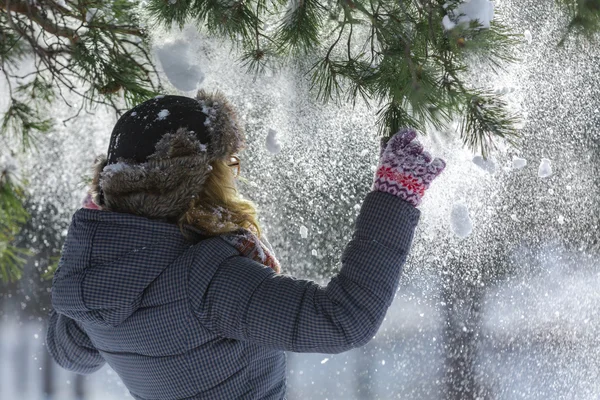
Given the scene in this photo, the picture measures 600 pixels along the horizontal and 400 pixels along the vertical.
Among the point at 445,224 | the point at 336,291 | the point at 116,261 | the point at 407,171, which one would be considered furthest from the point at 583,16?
the point at 445,224

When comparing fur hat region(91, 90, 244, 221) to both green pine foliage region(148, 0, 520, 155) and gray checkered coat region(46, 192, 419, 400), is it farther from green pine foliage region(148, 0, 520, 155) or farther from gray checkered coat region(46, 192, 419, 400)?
green pine foliage region(148, 0, 520, 155)

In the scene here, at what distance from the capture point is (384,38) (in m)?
1.12

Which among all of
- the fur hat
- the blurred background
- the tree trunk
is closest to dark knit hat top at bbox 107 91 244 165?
the fur hat

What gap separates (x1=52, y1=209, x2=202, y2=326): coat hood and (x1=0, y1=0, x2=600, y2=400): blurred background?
23.7 inches

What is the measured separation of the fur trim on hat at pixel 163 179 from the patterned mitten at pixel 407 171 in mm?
261

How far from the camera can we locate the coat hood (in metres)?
0.92

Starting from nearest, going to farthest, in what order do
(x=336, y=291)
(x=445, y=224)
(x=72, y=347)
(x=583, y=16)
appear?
(x=336, y=291) < (x=583, y=16) < (x=72, y=347) < (x=445, y=224)

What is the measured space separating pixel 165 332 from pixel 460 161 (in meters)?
1.16

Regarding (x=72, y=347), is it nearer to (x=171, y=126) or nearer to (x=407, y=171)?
(x=171, y=126)

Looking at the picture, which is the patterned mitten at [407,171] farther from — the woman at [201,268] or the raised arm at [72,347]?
the raised arm at [72,347]

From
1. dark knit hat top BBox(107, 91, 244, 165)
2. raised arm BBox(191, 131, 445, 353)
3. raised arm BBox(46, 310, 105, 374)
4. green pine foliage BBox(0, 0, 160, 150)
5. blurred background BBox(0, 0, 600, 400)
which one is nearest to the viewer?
raised arm BBox(191, 131, 445, 353)

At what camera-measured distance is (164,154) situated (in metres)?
0.95

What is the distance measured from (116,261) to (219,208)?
0.17 metres

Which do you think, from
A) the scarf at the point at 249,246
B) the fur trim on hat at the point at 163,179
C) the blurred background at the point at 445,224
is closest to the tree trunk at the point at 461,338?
the blurred background at the point at 445,224
